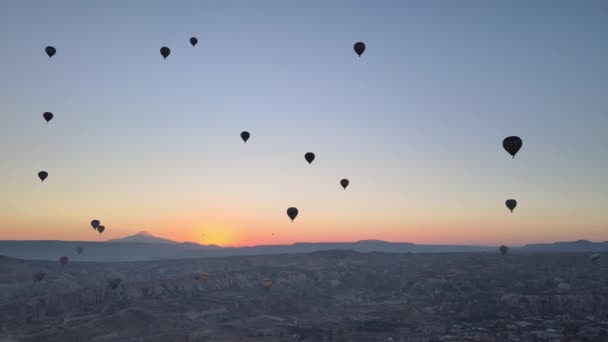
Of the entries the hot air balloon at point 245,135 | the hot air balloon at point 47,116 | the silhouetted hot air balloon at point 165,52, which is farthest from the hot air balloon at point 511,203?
the hot air balloon at point 47,116

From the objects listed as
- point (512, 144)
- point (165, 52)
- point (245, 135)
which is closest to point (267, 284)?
point (245, 135)

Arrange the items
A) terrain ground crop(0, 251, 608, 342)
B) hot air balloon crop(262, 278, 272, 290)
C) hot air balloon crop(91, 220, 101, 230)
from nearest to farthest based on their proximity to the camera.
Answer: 1. terrain ground crop(0, 251, 608, 342)
2. hot air balloon crop(91, 220, 101, 230)
3. hot air balloon crop(262, 278, 272, 290)

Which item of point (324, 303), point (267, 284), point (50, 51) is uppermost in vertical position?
point (50, 51)

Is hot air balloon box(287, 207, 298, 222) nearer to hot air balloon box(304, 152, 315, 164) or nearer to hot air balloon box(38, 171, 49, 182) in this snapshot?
hot air balloon box(304, 152, 315, 164)

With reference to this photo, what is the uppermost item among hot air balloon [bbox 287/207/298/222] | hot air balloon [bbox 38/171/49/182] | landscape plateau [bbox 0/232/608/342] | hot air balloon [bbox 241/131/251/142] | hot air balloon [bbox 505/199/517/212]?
hot air balloon [bbox 241/131/251/142]

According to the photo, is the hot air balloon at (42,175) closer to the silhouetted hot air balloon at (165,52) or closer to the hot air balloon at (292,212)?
the silhouetted hot air balloon at (165,52)

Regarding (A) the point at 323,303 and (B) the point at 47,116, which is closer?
(B) the point at 47,116

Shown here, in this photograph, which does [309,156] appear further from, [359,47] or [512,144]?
[512,144]

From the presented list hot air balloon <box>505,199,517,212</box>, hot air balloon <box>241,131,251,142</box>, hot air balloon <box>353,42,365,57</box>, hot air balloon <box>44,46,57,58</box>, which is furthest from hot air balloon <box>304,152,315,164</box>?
hot air balloon <box>44,46,57,58</box>

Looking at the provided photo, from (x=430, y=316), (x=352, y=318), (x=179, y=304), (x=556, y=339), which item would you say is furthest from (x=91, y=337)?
(x=556, y=339)
